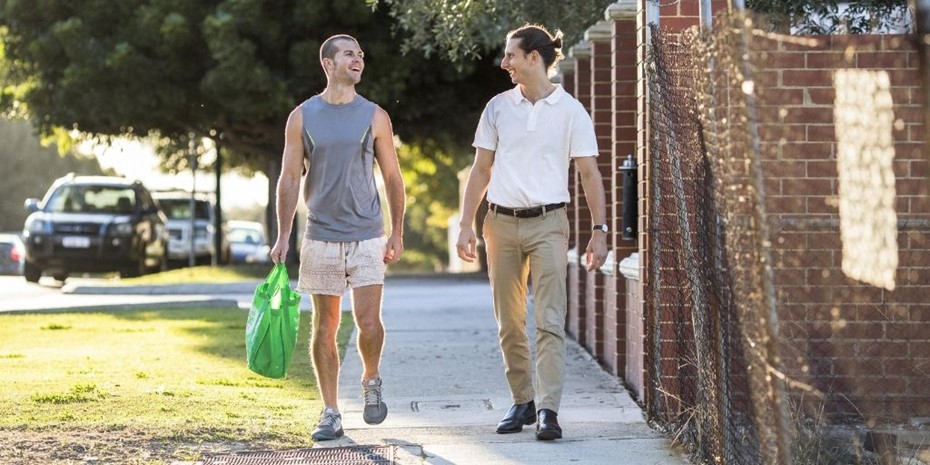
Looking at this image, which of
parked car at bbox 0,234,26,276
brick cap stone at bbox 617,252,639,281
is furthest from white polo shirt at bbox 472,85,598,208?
parked car at bbox 0,234,26,276

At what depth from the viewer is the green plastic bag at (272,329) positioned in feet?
24.2

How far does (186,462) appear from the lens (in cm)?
696

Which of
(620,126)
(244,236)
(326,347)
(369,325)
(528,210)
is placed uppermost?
(620,126)

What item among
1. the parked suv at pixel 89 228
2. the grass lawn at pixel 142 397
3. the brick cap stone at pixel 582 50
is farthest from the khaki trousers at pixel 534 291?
the parked suv at pixel 89 228

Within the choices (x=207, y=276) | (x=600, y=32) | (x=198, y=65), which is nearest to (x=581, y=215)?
(x=600, y=32)

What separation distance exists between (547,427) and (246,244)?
44973 millimetres

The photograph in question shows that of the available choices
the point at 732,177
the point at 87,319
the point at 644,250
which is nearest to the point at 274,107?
the point at 87,319

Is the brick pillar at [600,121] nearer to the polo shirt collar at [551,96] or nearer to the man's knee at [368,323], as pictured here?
the polo shirt collar at [551,96]

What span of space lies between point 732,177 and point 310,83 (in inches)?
886

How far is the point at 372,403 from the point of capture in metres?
7.63

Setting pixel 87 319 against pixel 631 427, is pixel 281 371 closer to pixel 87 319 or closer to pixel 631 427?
pixel 631 427

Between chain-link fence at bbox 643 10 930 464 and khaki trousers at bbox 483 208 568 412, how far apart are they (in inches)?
21.8

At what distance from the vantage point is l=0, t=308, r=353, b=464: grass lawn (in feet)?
24.4

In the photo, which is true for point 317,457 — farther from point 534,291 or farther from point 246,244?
point 246,244
